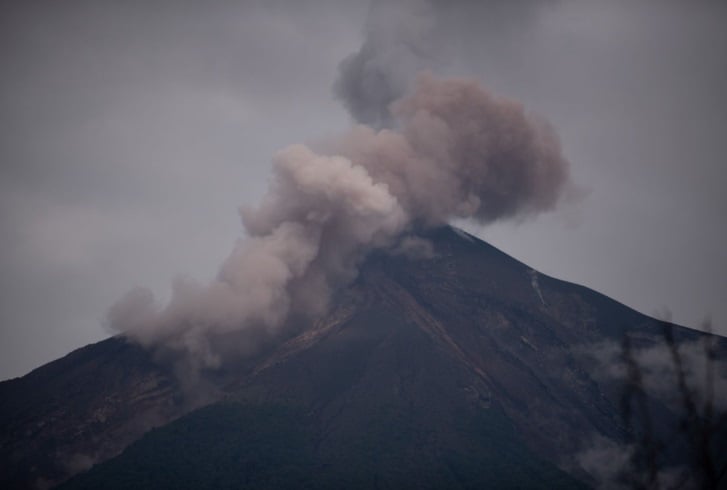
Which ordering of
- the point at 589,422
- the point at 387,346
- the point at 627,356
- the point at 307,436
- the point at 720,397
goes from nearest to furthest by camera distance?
the point at 627,356 < the point at 307,436 < the point at 589,422 < the point at 387,346 < the point at 720,397

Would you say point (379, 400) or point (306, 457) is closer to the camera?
point (306, 457)

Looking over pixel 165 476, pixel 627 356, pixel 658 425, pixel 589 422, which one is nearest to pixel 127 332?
pixel 165 476

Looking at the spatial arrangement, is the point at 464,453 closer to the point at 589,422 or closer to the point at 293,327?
the point at 589,422

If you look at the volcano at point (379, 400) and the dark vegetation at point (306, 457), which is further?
the volcano at point (379, 400)

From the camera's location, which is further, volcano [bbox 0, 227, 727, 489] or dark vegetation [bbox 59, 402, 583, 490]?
volcano [bbox 0, 227, 727, 489]

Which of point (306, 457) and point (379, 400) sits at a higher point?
point (379, 400)

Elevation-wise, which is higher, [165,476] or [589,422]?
[165,476]

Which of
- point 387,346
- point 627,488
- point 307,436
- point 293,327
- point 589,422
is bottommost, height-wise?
point 627,488

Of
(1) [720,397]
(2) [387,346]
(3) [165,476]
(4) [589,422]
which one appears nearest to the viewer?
(3) [165,476]
